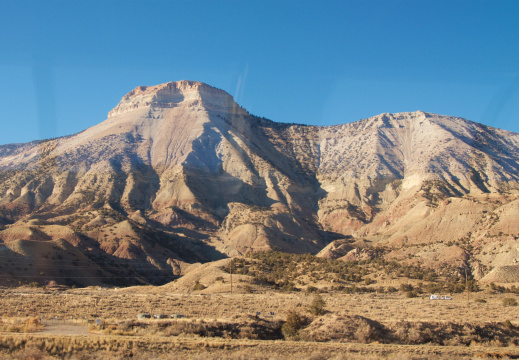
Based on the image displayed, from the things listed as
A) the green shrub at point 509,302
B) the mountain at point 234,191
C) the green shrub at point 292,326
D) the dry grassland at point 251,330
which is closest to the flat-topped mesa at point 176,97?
the mountain at point 234,191

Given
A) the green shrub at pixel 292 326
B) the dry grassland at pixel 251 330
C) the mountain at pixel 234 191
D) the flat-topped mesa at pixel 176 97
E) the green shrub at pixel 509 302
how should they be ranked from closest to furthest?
the dry grassland at pixel 251 330 → the green shrub at pixel 292 326 → the green shrub at pixel 509 302 → the mountain at pixel 234 191 → the flat-topped mesa at pixel 176 97

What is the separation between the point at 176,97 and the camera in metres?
182

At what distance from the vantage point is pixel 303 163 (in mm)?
173750

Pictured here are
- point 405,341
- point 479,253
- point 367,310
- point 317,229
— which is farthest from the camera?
point 317,229

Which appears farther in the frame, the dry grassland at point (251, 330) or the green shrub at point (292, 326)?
the green shrub at point (292, 326)

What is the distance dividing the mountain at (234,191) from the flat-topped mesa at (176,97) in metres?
0.57

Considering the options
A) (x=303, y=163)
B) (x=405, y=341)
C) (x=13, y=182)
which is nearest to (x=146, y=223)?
(x=13, y=182)

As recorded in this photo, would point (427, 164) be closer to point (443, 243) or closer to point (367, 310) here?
point (443, 243)

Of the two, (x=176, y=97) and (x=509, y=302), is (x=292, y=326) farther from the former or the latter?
(x=176, y=97)

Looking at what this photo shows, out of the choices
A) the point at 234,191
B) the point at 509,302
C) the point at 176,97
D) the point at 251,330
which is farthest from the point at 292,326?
the point at 176,97

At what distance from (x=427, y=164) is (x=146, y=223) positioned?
250 feet

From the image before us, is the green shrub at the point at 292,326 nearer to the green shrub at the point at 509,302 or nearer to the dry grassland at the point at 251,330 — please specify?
the dry grassland at the point at 251,330

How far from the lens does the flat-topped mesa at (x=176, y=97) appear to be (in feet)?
581

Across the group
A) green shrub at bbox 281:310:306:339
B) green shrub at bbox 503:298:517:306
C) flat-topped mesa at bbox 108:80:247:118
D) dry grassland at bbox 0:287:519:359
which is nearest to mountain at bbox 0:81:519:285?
flat-topped mesa at bbox 108:80:247:118
